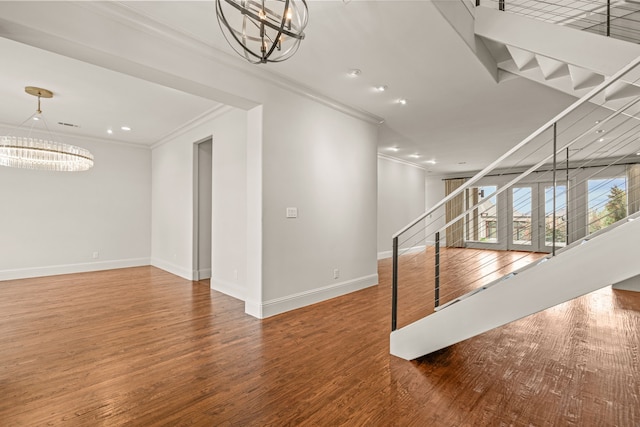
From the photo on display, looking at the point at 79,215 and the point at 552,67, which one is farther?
the point at 79,215

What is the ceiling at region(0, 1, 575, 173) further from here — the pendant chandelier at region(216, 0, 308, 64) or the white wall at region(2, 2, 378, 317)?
the pendant chandelier at region(216, 0, 308, 64)

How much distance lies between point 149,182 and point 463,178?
33.6 feet

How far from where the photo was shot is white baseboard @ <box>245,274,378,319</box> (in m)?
3.45

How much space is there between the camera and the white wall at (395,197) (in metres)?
8.43

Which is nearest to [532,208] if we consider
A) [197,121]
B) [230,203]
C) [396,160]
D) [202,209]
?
→ [396,160]

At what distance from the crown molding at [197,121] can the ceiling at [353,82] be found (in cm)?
11

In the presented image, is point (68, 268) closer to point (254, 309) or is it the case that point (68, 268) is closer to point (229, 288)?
point (229, 288)

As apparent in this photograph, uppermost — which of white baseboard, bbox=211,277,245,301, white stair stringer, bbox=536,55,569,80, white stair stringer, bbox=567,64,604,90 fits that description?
white stair stringer, bbox=536,55,569,80

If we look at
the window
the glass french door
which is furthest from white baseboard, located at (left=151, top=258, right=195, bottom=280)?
the glass french door

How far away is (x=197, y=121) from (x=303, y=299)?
363 centimetres

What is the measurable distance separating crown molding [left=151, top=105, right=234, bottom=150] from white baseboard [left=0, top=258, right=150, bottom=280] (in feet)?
9.15

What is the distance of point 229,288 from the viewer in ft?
14.6

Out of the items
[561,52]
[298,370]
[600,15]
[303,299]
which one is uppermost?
[600,15]

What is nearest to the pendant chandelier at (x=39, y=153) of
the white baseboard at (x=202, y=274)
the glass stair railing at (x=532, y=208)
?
the white baseboard at (x=202, y=274)
